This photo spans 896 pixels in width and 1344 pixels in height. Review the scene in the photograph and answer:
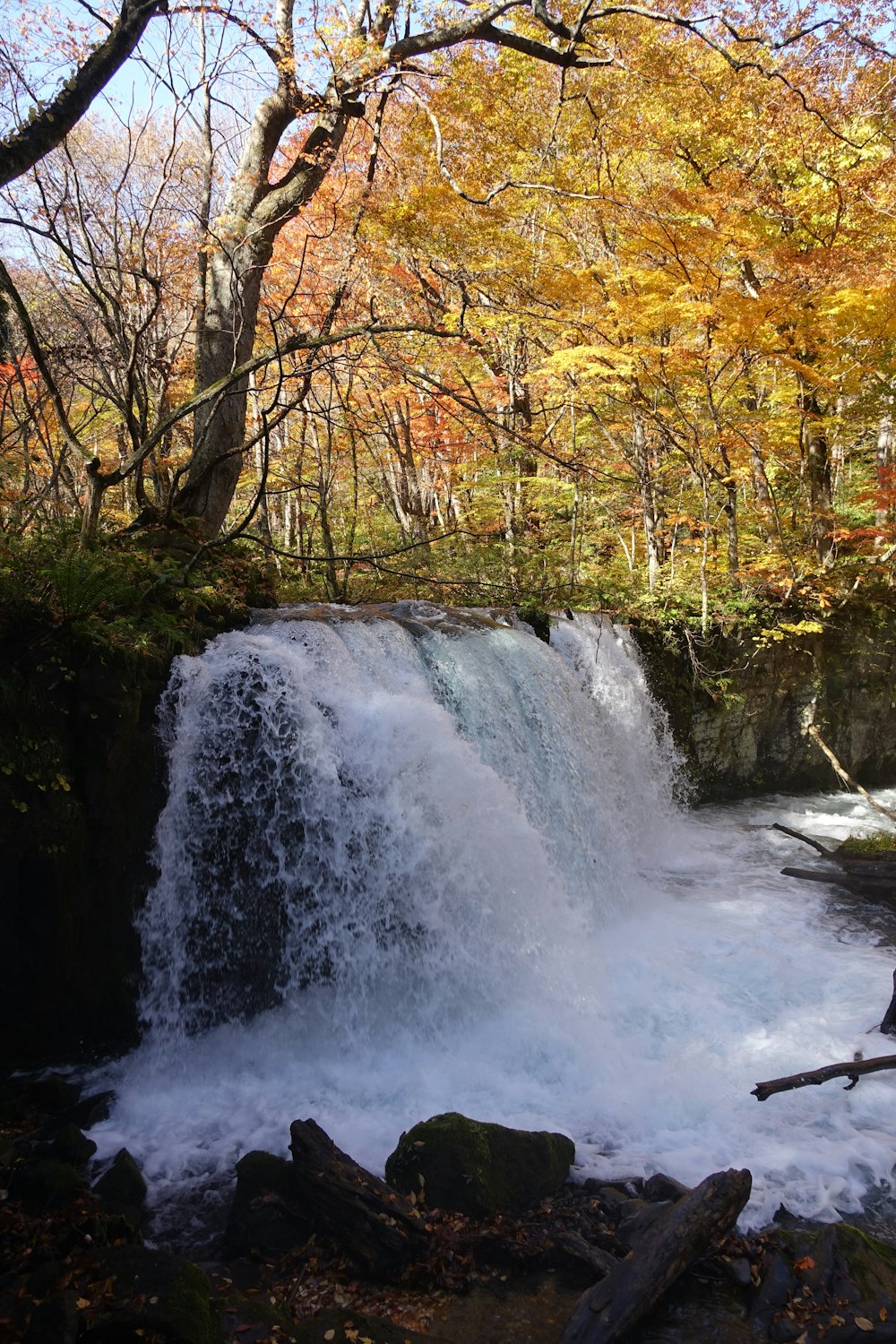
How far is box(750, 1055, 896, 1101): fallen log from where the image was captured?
13.6ft

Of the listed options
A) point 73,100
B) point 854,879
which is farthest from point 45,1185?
point 854,879

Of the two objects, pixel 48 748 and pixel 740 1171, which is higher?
pixel 48 748

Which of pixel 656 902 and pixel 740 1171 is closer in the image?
pixel 740 1171

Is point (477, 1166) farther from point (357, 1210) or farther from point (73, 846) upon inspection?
point (73, 846)

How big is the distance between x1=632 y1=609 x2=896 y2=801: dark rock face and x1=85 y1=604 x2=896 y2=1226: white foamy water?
398cm

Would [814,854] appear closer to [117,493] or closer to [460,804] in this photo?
[460,804]

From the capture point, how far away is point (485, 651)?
7.39 m

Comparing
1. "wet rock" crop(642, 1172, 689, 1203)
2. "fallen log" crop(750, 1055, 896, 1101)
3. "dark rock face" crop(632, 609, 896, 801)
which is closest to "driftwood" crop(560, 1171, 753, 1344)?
Answer: "wet rock" crop(642, 1172, 689, 1203)

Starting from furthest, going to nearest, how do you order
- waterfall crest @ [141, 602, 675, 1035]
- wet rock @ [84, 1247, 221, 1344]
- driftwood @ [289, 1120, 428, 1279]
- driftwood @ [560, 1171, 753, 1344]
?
1. waterfall crest @ [141, 602, 675, 1035]
2. driftwood @ [289, 1120, 428, 1279]
3. driftwood @ [560, 1171, 753, 1344]
4. wet rock @ [84, 1247, 221, 1344]

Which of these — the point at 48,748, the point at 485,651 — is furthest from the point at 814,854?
the point at 48,748

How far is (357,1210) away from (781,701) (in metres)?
9.81

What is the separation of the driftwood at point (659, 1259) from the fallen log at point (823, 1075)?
3.12 ft

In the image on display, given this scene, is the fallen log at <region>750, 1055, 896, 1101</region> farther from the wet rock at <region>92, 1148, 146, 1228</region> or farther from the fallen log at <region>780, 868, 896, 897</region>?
the wet rock at <region>92, 1148, 146, 1228</region>

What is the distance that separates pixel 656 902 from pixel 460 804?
2907 millimetres
